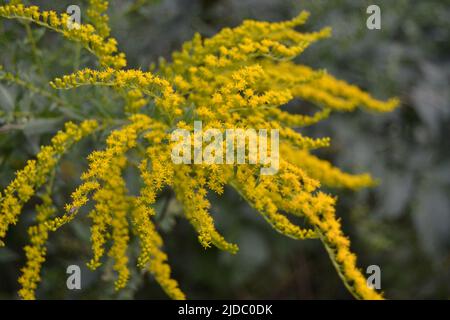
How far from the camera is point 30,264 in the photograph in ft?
7.68

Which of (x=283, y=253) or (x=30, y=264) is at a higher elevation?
(x=283, y=253)

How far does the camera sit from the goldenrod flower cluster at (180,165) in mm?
2188

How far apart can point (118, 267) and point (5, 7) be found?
112 cm

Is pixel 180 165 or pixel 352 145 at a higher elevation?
pixel 352 145

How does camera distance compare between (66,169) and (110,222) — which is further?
(66,169)

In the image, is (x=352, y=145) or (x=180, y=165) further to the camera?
(x=352, y=145)

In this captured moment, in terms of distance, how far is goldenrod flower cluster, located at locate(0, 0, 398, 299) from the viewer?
7.18 feet

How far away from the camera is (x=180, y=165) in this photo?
2.30 meters

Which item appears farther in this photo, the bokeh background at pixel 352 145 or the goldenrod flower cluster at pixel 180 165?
the bokeh background at pixel 352 145

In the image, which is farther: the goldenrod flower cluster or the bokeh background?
the bokeh background
